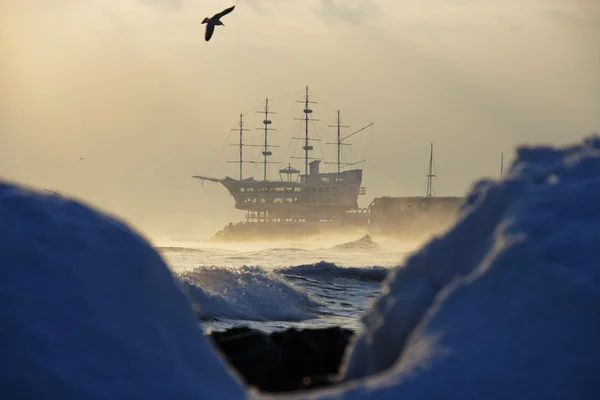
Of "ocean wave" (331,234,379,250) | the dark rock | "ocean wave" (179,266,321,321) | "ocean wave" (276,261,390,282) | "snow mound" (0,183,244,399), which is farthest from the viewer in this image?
"ocean wave" (331,234,379,250)

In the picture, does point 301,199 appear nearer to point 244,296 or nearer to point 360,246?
point 360,246

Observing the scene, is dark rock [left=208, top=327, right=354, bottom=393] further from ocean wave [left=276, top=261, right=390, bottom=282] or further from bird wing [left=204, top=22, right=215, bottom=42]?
ocean wave [left=276, top=261, right=390, bottom=282]

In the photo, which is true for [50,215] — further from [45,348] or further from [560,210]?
[560,210]

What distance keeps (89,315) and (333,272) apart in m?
32.8

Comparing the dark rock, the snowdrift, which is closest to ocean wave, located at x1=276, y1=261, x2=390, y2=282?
the dark rock

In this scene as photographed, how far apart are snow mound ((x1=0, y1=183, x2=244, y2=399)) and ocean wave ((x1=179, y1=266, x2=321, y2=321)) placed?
50.7ft

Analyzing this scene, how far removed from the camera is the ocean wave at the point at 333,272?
36156mm

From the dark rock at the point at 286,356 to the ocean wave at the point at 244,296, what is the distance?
12.7m

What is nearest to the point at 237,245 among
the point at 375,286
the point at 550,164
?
the point at 375,286

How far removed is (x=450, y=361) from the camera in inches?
172

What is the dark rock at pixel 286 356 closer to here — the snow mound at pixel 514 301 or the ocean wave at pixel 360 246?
the snow mound at pixel 514 301

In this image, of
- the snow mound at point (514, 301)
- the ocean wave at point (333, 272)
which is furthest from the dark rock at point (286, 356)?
the ocean wave at point (333, 272)

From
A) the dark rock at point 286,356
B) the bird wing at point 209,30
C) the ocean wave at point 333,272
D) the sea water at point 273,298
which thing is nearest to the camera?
the dark rock at point 286,356

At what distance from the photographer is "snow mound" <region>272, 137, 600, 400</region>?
432 cm
